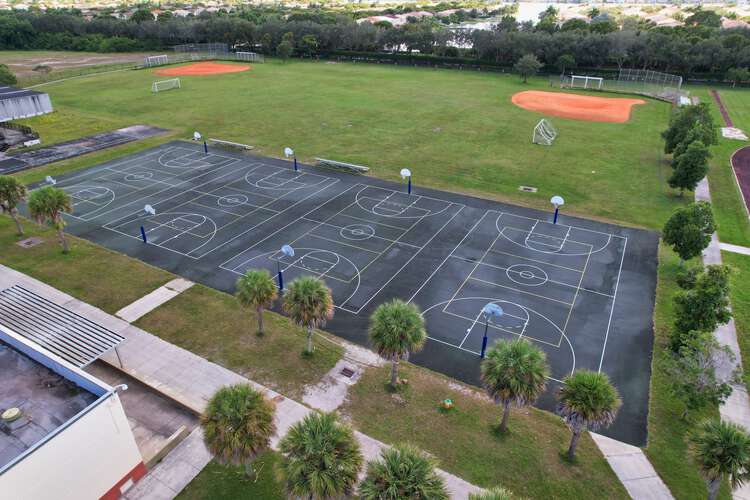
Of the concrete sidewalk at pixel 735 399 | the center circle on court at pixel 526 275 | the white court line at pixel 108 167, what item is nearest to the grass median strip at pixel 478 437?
the concrete sidewalk at pixel 735 399

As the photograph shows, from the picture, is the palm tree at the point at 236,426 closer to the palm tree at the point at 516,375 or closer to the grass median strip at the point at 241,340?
the grass median strip at the point at 241,340

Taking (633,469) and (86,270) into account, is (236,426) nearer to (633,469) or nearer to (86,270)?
(633,469)

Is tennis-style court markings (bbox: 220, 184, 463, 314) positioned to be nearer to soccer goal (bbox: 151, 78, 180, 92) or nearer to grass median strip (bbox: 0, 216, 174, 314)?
grass median strip (bbox: 0, 216, 174, 314)

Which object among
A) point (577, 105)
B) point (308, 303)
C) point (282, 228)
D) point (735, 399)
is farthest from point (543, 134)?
point (308, 303)

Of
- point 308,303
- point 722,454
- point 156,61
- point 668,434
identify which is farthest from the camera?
point 156,61

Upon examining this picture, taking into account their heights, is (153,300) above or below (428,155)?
below
